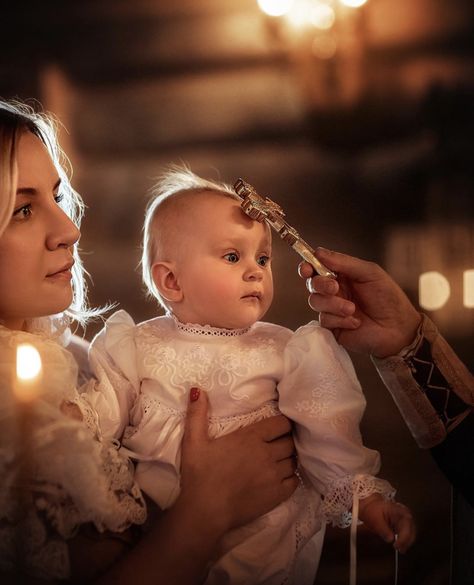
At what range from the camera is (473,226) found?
48.3 inches

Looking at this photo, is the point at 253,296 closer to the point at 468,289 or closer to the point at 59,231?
the point at 59,231

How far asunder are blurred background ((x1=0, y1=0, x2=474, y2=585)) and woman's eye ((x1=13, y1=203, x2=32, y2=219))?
51cm

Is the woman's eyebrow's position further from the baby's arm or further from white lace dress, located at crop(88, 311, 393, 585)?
the baby's arm

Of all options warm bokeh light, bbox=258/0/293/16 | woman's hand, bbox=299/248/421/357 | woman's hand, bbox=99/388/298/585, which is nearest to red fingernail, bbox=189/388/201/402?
woman's hand, bbox=99/388/298/585

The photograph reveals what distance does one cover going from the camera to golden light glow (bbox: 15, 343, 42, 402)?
71cm

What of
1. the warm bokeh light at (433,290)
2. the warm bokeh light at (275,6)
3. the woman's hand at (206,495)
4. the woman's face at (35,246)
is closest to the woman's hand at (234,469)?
the woman's hand at (206,495)

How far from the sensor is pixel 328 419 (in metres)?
0.85

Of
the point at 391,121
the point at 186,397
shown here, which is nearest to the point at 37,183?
the point at 186,397

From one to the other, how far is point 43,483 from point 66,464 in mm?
33

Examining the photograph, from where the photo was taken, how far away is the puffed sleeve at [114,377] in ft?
2.80

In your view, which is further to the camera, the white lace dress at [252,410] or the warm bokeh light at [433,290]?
the warm bokeh light at [433,290]

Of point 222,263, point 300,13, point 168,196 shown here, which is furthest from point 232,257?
point 300,13

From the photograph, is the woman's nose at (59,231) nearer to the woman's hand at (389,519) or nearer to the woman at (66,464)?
the woman at (66,464)

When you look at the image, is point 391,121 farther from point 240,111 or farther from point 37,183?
point 37,183
